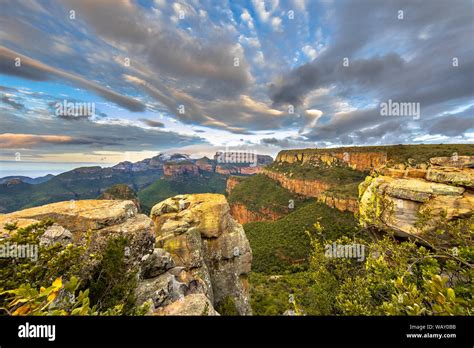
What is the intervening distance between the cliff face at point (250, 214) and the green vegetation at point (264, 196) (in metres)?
1.71

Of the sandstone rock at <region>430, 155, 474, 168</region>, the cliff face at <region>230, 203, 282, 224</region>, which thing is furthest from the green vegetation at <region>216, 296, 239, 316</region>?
the cliff face at <region>230, 203, 282, 224</region>

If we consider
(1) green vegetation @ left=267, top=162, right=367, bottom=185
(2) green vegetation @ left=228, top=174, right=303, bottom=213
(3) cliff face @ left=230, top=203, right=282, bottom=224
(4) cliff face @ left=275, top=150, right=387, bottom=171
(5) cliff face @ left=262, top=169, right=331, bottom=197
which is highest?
(4) cliff face @ left=275, top=150, right=387, bottom=171

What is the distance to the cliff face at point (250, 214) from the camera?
81.2 meters

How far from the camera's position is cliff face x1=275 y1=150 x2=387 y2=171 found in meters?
71.6

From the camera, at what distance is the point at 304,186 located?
81750 mm

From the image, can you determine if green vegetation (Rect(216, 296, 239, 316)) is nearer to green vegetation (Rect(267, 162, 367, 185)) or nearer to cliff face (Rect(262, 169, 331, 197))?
cliff face (Rect(262, 169, 331, 197))

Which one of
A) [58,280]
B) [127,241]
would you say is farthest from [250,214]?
[58,280]

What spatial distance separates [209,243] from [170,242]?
3.79m

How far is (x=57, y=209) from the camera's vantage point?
8.30 meters

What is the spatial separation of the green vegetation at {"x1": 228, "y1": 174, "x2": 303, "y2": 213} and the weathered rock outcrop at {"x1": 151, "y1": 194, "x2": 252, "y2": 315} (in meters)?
63.8
